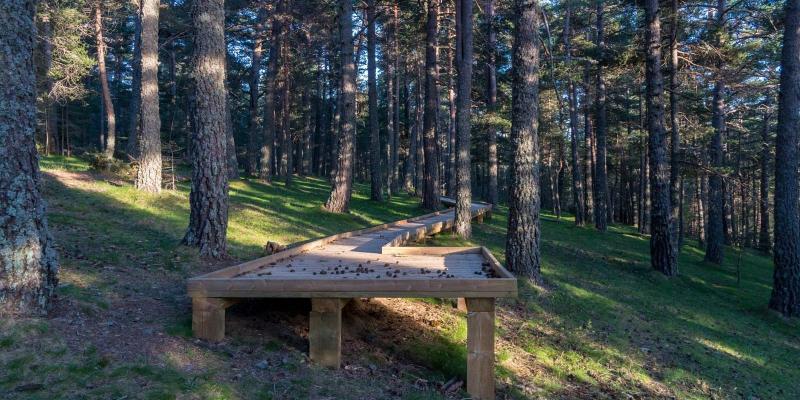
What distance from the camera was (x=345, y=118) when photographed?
15.0 meters

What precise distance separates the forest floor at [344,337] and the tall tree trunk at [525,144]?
2.58ft

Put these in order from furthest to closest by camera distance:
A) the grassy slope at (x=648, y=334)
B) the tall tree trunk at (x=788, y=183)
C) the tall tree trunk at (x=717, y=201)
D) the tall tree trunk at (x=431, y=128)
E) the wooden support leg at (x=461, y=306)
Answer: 1. the tall tree trunk at (x=431, y=128)
2. the tall tree trunk at (x=717, y=201)
3. the tall tree trunk at (x=788, y=183)
4. the wooden support leg at (x=461, y=306)
5. the grassy slope at (x=648, y=334)

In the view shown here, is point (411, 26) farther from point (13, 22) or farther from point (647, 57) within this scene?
point (13, 22)

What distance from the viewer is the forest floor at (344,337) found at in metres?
4.16

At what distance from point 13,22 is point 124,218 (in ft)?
20.0

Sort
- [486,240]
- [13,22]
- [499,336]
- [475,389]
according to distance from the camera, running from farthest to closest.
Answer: [486,240] → [499,336] → [475,389] → [13,22]

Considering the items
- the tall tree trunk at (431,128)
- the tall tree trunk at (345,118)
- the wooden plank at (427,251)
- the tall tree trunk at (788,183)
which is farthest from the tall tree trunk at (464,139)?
the tall tree trunk at (788,183)

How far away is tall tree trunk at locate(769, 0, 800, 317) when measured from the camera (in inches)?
428

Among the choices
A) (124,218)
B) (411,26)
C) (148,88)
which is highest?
(411,26)

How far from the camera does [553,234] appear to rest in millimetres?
18703

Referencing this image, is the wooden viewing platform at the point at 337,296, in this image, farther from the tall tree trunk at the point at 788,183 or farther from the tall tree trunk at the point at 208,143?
the tall tree trunk at the point at 788,183

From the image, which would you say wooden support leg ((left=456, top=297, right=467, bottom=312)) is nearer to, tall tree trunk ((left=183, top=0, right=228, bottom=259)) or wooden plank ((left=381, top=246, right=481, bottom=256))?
wooden plank ((left=381, top=246, right=481, bottom=256))

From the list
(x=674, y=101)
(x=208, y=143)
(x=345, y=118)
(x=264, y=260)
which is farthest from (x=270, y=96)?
(x=264, y=260)

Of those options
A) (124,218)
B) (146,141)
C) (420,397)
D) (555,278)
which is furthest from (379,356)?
(146,141)
